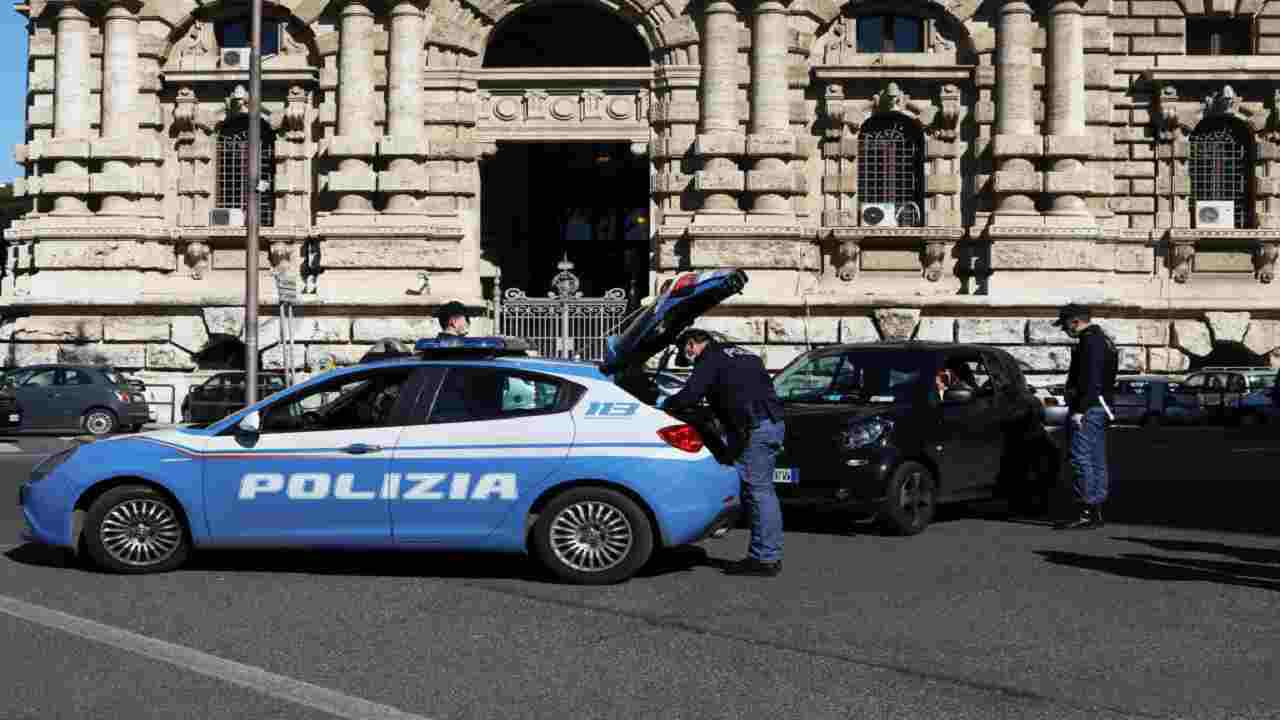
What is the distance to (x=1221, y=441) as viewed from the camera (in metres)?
27.4

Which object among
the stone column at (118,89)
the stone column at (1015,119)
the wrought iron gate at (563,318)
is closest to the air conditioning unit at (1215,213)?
the stone column at (1015,119)

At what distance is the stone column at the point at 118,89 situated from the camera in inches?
1137

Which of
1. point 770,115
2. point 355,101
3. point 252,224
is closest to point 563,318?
point 770,115

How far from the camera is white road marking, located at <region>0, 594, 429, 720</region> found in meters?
6.50

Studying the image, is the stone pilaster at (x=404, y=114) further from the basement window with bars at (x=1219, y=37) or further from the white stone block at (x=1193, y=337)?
the basement window with bars at (x=1219, y=37)

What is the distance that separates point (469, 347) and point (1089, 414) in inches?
249

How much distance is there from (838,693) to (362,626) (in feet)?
9.35

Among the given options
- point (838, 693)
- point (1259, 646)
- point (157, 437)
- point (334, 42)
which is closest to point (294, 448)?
point (157, 437)

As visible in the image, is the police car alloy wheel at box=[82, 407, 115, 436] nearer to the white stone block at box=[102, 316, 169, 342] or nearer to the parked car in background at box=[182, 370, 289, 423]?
the parked car in background at box=[182, 370, 289, 423]

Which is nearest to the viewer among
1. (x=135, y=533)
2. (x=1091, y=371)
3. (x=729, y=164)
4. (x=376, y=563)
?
(x=135, y=533)

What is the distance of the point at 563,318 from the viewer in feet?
93.0

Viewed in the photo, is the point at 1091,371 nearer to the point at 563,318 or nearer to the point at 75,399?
the point at 563,318

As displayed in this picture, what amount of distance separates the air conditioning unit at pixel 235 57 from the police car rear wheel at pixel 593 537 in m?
21.6

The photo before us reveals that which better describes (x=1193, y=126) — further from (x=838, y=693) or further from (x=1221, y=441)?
(x=838, y=693)
